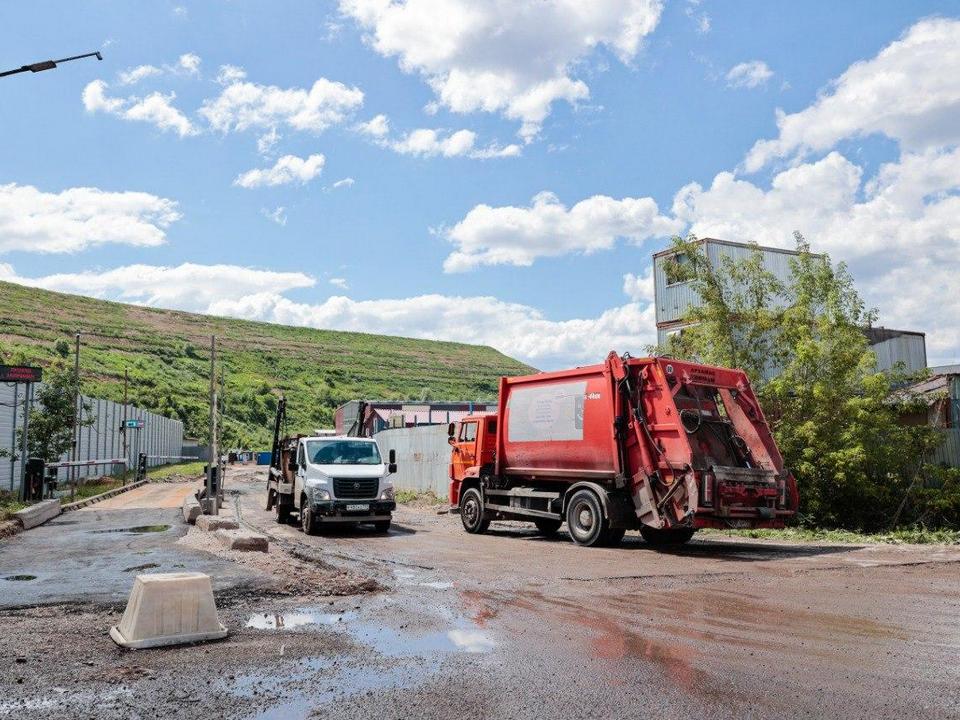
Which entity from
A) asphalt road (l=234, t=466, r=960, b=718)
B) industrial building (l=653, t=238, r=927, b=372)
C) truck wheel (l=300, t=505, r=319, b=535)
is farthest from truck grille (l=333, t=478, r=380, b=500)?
industrial building (l=653, t=238, r=927, b=372)

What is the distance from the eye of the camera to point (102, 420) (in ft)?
148

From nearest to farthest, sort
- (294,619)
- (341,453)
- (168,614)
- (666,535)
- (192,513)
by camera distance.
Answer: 1. (168,614)
2. (294,619)
3. (666,535)
4. (341,453)
5. (192,513)

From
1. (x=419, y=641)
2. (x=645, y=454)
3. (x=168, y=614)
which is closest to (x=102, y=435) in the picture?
(x=645, y=454)

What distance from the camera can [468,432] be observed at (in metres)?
18.8

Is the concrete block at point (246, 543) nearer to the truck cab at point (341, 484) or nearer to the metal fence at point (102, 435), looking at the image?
the truck cab at point (341, 484)

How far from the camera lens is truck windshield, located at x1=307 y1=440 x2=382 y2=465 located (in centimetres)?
1845

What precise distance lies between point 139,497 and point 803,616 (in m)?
29.9

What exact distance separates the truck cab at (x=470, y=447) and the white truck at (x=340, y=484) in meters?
1.59

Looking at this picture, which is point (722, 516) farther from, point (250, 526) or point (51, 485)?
point (51, 485)

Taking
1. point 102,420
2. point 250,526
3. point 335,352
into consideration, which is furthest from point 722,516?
point 335,352

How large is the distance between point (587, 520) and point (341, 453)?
21.4 feet

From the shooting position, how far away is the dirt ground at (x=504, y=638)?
17.3 feet

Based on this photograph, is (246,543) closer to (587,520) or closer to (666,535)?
(587,520)

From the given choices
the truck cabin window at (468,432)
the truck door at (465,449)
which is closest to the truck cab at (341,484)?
the truck door at (465,449)
